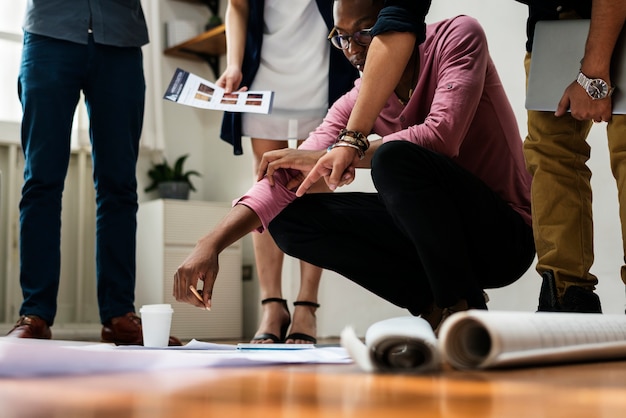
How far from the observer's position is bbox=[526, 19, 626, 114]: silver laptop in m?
1.37

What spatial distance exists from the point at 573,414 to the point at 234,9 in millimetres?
1822

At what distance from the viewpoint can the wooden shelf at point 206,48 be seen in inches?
144

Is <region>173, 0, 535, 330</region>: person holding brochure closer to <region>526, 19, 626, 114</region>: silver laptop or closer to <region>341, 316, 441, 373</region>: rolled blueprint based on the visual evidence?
<region>526, 19, 626, 114</region>: silver laptop

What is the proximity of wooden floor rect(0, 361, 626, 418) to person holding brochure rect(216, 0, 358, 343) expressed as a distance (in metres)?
1.30

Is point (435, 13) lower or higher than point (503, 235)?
higher

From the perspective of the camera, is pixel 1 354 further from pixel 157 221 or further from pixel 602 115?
pixel 157 221

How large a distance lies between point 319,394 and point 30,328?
139 cm

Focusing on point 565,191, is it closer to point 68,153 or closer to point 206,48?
point 68,153

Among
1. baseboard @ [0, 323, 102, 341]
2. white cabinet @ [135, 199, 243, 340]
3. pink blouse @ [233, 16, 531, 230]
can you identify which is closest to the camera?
pink blouse @ [233, 16, 531, 230]

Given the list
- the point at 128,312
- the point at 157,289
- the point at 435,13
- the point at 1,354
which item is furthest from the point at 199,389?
the point at 157,289

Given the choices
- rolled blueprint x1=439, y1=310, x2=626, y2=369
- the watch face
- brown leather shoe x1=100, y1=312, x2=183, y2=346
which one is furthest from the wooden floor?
brown leather shoe x1=100, y1=312, x2=183, y2=346

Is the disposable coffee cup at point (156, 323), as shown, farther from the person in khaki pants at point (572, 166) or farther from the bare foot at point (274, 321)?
the person in khaki pants at point (572, 166)

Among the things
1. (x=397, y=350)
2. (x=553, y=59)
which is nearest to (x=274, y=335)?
(x=553, y=59)

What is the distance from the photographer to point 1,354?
2.51 feet
